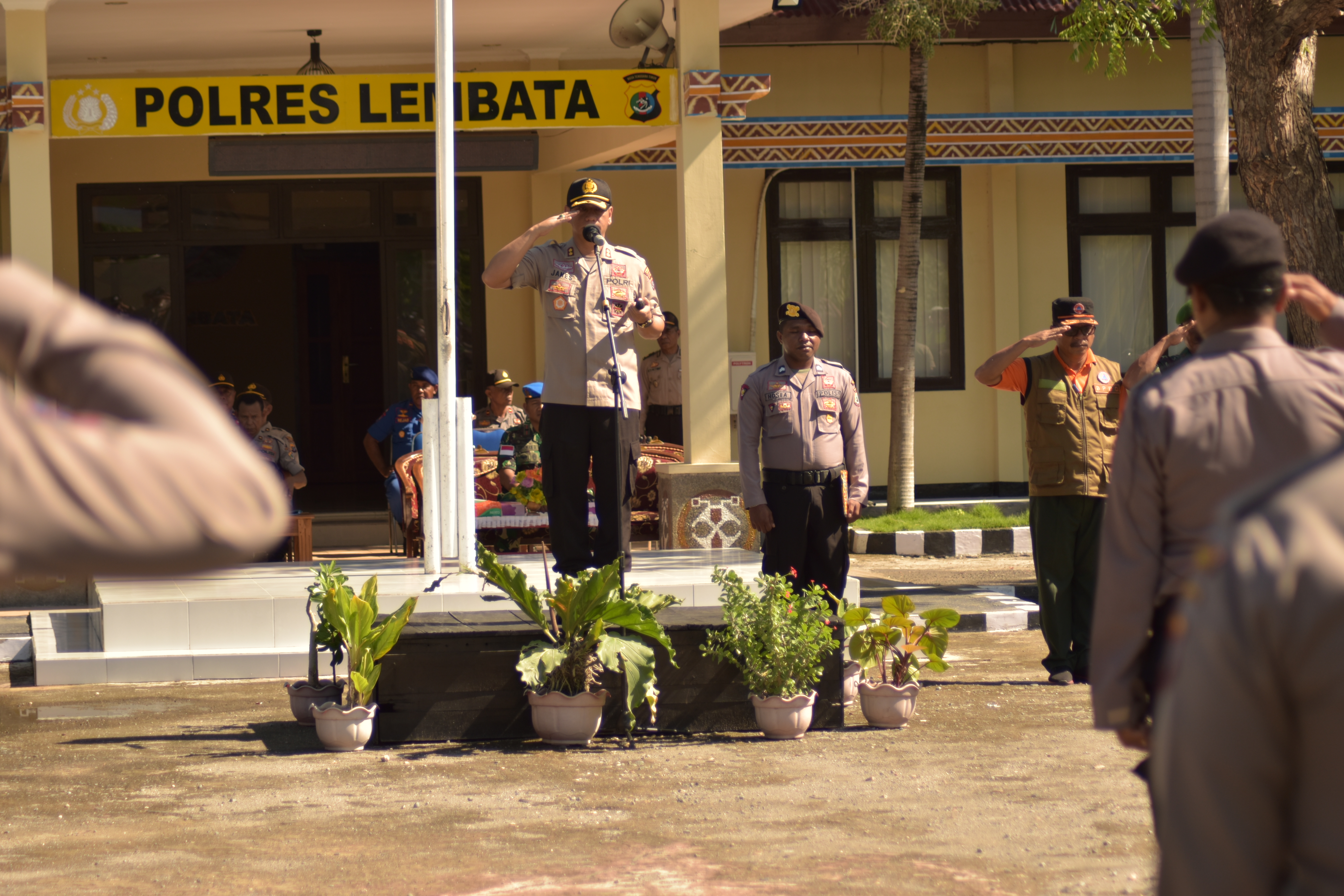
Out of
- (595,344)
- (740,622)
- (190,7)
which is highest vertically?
(190,7)

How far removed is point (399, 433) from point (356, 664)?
6.38 metres

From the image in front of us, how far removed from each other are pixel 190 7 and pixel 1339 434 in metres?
10.7

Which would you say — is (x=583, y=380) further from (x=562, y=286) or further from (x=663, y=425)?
(x=663, y=425)

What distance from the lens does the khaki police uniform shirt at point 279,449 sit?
1175 centimetres

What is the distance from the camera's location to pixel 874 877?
462cm

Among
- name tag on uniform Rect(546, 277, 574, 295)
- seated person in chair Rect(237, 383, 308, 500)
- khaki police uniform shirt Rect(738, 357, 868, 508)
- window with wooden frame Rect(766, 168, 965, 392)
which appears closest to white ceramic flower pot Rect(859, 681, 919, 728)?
khaki police uniform shirt Rect(738, 357, 868, 508)

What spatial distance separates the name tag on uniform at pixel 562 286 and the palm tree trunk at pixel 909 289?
7.65 meters

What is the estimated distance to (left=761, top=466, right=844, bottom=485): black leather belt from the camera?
763 cm

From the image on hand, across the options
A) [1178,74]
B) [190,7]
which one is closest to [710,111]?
[190,7]

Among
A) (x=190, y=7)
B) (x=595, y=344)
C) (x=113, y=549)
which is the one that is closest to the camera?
(x=113, y=549)

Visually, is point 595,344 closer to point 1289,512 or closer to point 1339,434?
point 1339,434

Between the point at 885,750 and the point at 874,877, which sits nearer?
the point at 874,877

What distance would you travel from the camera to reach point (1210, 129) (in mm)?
12242

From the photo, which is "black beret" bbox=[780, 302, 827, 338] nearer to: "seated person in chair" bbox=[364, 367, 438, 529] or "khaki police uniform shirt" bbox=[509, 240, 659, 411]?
"khaki police uniform shirt" bbox=[509, 240, 659, 411]
